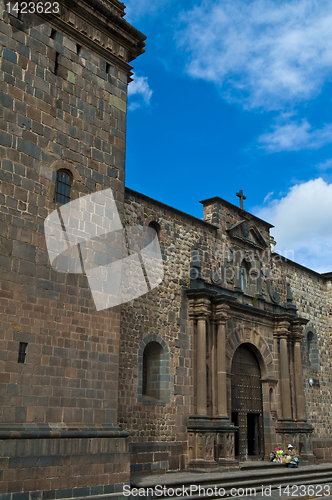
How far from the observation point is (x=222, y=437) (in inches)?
634

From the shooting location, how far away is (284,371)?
20.5m

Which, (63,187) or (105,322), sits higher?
(63,187)

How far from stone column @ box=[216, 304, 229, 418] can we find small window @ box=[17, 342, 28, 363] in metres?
8.47

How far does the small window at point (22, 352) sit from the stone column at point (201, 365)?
7.56 metres

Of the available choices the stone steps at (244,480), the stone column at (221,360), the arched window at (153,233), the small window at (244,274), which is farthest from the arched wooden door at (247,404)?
the arched window at (153,233)

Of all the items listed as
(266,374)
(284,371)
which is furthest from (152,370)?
(284,371)

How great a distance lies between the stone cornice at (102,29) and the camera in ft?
39.8

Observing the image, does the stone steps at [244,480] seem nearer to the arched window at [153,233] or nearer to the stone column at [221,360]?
Result: the stone column at [221,360]

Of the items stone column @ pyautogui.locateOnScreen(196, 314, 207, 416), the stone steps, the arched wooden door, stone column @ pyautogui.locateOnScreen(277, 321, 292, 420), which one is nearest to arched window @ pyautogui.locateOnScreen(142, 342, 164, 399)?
stone column @ pyautogui.locateOnScreen(196, 314, 207, 416)

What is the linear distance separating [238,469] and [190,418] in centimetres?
223

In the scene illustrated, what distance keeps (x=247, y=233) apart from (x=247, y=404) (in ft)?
21.7

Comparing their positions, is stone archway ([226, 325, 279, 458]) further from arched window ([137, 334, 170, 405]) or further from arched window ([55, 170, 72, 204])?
arched window ([55, 170, 72, 204])

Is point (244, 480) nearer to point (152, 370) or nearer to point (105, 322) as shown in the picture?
point (152, 370)

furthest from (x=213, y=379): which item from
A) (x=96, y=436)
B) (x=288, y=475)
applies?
(x=96, y=436)
